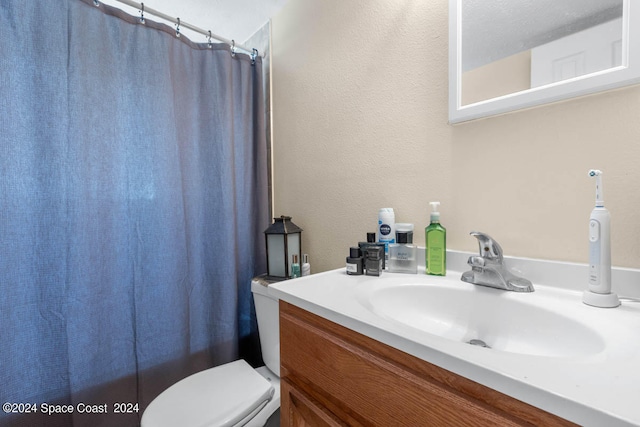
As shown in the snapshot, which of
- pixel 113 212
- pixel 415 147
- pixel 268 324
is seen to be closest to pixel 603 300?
pixel 415 147

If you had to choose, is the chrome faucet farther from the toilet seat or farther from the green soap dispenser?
the toilet seat

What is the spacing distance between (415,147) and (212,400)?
42.7 inches

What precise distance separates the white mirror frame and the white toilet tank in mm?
954

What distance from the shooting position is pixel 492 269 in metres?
0.73

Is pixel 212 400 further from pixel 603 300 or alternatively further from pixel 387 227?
pixel 603 300

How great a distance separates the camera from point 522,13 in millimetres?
764

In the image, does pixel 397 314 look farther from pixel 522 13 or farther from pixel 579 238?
pixel 522 13

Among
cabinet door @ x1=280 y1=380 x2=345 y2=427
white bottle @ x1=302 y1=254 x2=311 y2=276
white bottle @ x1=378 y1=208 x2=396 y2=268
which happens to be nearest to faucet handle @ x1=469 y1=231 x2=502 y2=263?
white bottle @ x1=378 y1=208 x2=396 y2=268

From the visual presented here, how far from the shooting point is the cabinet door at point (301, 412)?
2.00 ft

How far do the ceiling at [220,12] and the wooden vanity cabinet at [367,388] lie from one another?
1.50 metres

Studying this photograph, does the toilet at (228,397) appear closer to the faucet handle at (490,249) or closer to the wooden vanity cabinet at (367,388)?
the wooden vanity cabinet at (367,388)

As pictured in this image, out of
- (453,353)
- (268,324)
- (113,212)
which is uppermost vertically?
(113,212)

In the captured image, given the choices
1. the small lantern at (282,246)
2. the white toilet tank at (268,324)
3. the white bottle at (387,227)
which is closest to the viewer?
the white bottle at (387,227)

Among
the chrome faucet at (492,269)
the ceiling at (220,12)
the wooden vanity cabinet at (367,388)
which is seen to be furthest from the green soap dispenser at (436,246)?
the ceiling at (220,12)
